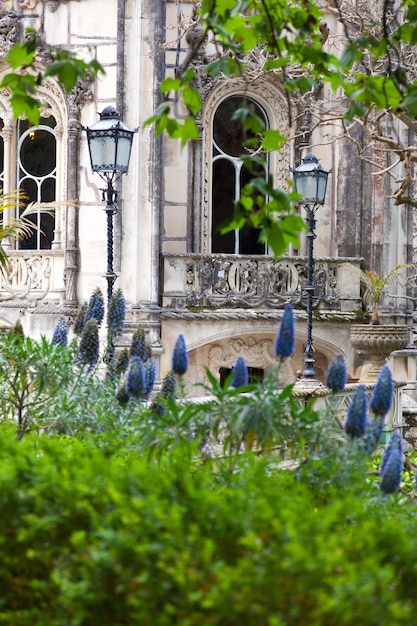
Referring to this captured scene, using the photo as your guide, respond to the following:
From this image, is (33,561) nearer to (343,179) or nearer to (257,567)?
(257,567)

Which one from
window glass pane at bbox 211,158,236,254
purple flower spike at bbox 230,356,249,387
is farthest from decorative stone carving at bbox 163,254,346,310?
purple flower spike at bbox 230,356,249,387

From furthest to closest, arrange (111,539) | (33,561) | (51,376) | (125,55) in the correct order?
(125,55) → (51,376) → (33,561) → (111,539)

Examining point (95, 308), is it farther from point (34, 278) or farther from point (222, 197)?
point (222, 197)

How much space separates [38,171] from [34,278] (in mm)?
1997

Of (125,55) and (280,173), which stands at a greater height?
(125,55)

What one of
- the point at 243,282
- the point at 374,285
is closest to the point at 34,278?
the point at 243,282

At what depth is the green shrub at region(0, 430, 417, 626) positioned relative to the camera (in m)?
3.31

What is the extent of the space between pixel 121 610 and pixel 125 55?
1346 centimetres

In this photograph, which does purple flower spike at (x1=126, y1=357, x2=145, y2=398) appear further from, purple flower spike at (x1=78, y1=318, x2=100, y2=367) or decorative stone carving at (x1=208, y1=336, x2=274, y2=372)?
decorative stone carving at (x1=208, y1=336, x2=274, y2=372)

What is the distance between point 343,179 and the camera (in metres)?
17.6

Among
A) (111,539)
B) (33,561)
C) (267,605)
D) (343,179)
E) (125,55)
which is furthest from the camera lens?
(343,179)

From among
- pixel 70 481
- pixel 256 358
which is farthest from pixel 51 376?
pixel 256 358

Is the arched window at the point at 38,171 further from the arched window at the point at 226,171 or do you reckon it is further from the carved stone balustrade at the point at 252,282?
the arched window at the point at 226,171

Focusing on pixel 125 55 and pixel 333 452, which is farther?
pixel 125 55
